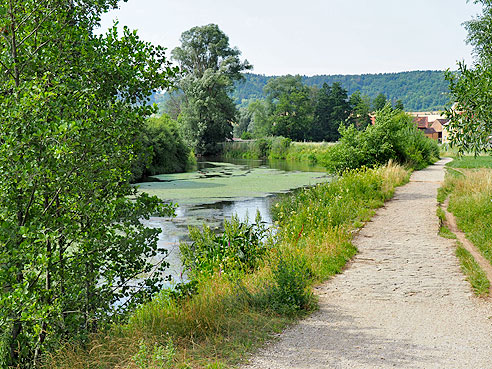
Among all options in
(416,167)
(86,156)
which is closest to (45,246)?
(86,156)

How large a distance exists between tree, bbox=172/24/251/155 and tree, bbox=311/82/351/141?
2105 cm

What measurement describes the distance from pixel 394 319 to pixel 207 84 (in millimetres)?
46067

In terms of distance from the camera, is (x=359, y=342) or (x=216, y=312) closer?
(x=359, y=342)

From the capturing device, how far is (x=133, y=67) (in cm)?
477

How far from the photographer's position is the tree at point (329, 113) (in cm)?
7256

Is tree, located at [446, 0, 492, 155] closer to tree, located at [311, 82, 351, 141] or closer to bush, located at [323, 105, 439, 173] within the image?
bush, located at [323, 105, 439, 173]

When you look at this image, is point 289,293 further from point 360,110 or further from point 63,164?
point 360,110

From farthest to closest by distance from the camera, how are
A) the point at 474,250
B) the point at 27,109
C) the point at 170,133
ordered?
the point at 170,133, the point at 474,250, the point at 27,109

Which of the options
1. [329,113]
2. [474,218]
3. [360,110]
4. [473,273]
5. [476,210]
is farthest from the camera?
[329,113]

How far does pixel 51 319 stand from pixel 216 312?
1.71 metres

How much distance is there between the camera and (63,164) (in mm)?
3990

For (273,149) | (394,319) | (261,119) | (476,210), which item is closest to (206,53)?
(273,149)

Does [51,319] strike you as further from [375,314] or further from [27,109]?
[375,314]

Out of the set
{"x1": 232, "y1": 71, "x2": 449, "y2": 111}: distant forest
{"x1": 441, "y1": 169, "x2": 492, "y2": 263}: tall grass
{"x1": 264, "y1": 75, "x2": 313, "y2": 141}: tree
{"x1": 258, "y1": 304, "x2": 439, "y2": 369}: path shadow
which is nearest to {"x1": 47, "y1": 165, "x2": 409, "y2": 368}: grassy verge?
{"x1": 258, "y1": 304, "x2": 439, "y2": 369}: path shadow
